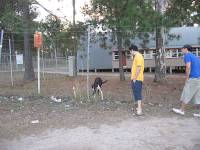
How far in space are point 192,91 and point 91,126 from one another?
3.01 metres

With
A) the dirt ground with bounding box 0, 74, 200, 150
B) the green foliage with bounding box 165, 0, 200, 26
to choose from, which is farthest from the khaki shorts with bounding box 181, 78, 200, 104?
the green foliage with bounding box 165, 0, 200, 26

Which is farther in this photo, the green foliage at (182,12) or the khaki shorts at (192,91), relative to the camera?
the green foliage at (182,12)

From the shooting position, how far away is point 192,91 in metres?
11.6

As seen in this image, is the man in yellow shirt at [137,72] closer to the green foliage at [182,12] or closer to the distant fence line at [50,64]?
the green foliage at [182,12]

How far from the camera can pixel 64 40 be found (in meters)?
25.4

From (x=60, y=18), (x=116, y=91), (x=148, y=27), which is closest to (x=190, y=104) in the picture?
(x=116, y=91)

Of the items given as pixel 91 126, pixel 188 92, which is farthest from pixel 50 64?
pixel 91 126

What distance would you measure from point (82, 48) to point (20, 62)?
12.8 feet

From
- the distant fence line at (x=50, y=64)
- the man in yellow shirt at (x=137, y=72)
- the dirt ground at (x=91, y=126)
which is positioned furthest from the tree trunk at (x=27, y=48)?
the man in yellow shirt at (x=137, y=72)

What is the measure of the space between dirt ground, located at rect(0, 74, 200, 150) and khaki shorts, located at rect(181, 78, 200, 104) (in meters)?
0.45

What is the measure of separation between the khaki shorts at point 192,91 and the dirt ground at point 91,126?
45 cm

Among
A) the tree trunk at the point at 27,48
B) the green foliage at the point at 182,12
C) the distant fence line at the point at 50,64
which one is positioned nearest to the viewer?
the green foliage at the point at 182,12

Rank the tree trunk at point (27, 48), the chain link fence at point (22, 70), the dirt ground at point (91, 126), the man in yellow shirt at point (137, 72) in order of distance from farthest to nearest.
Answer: the tree trunk at point (27, 48) < the chain link fence at point (22, 70) < the man in yellow shirt at point (137, 72) < the dirt ground at point (91, 126)

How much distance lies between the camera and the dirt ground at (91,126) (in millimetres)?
8672
